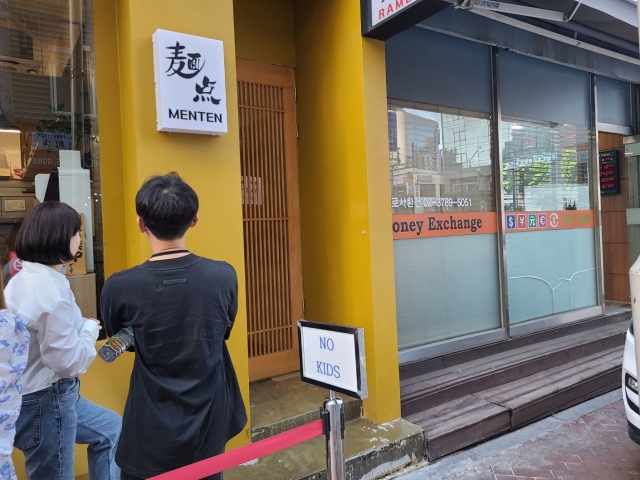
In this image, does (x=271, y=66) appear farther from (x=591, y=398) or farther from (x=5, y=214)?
(x=591, y=398)

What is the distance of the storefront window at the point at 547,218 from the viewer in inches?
235

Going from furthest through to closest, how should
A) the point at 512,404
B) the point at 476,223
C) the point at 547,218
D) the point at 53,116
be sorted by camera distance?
1. the point at 547,218
2. the point at 476,223
3. the point at 512,404
4. the point at 53,116

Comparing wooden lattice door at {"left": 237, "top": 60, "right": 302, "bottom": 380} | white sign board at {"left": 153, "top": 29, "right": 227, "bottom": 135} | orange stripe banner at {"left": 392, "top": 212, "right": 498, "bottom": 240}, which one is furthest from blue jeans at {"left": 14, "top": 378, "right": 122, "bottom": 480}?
orange stripe banner at {"left": 392, "top": 212, "right": 498, "bottom": 240}

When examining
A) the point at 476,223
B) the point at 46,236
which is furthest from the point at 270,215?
the point at 46,236

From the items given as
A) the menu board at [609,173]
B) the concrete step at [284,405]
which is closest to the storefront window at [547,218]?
the menu board at [609,173]

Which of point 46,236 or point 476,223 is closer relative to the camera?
point 46,236

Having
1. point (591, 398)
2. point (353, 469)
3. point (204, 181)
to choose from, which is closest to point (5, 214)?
point (204, 181)

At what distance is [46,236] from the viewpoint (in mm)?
2164

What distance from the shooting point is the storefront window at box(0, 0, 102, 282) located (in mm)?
3260

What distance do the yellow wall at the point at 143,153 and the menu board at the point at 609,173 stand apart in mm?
7241

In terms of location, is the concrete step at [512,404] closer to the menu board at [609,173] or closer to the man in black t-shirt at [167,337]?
the man in black t-shirt at [167,337]

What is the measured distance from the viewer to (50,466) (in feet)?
7.13

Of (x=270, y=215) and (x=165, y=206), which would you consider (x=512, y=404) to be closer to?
(x=270, y=215)

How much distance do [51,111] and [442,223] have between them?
3.75 metres
